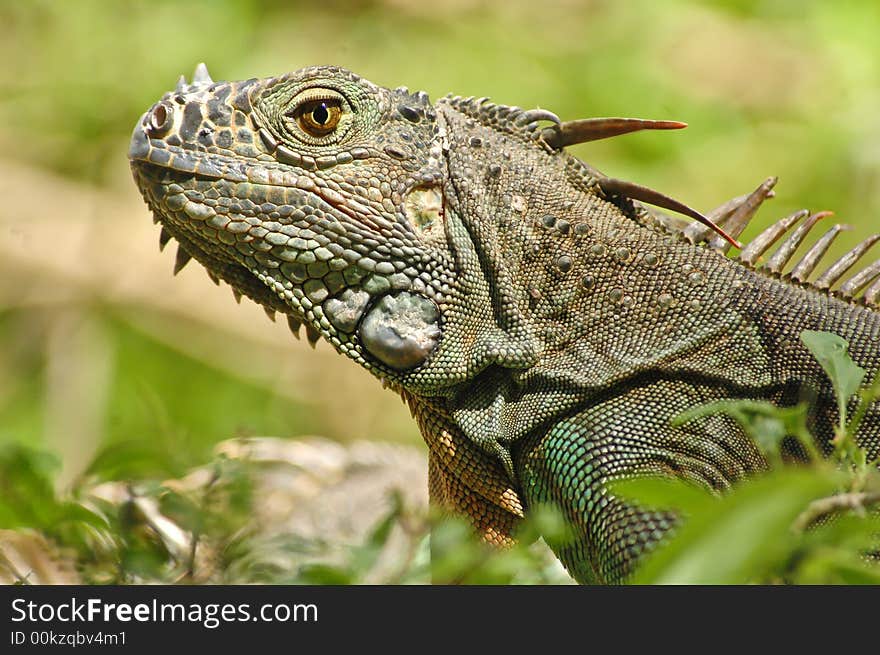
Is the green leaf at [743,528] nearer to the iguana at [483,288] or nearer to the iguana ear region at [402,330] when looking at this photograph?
the iguana at [483,288]

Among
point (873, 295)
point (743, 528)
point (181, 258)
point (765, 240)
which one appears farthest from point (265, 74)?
point (743, 528)

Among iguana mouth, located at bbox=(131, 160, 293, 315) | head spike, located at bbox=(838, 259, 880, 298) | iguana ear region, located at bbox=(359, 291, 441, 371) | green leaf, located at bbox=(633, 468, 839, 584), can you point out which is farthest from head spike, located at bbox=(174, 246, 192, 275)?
green leaf, located at bbox=(633, 468, 839, 584)

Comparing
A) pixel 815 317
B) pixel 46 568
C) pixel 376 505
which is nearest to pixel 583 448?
pixel 815 317

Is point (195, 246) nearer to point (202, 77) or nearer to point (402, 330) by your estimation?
point (202, 77)

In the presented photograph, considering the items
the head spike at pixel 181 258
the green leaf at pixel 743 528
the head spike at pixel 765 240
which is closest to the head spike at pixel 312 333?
the head spike at pixel 181 258

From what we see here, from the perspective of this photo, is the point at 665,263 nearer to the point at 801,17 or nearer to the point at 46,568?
the point at 46,568

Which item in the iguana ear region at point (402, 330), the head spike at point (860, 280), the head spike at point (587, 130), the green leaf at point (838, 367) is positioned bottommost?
the green leaf at point (838, 367)

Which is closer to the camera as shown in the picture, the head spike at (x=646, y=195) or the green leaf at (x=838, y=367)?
the green leaf at (x=838, y=367)
